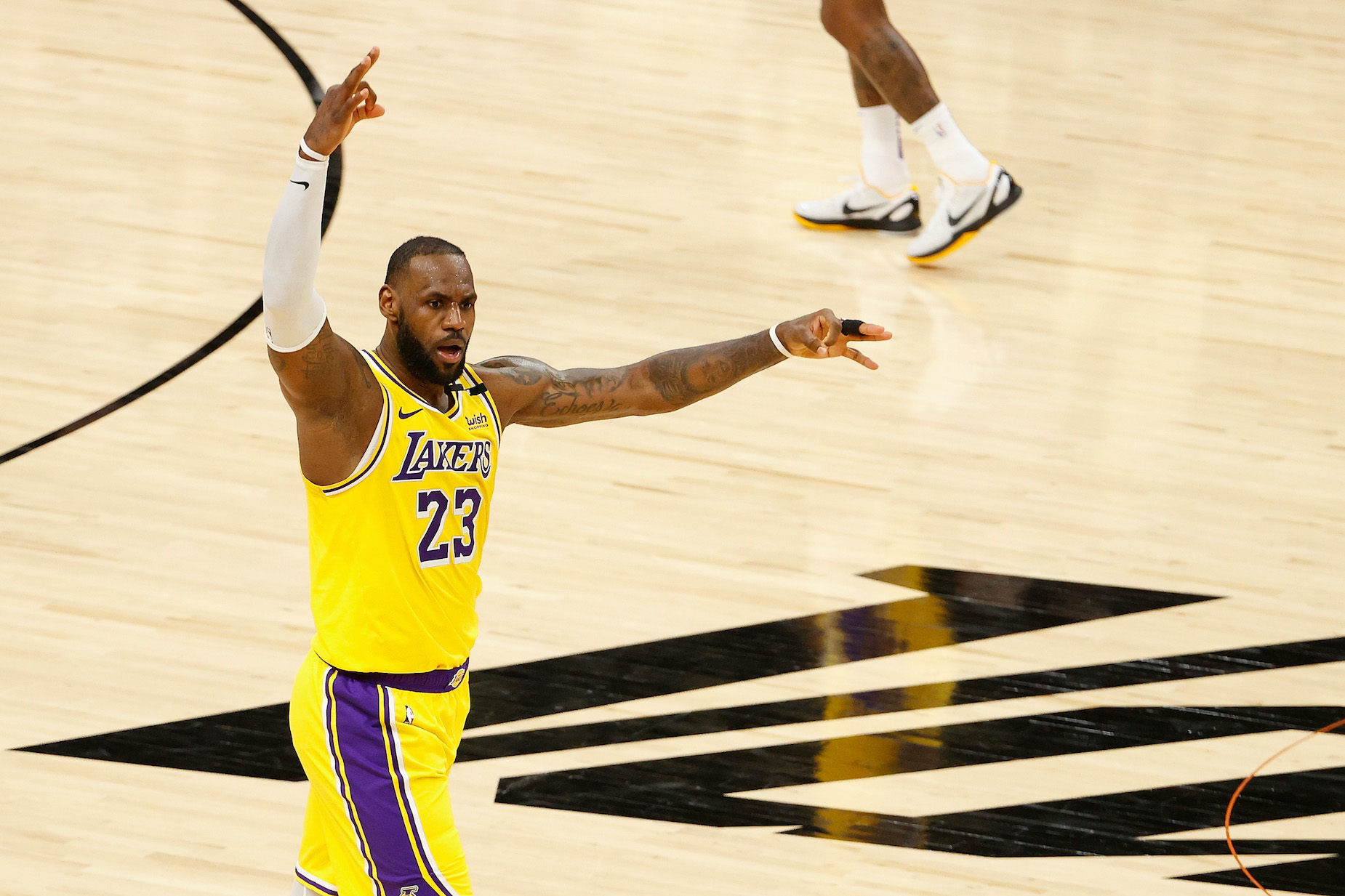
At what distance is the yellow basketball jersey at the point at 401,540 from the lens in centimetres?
310

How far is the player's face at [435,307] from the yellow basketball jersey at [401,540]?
0.09 metres

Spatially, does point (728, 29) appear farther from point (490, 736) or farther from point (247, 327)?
point (490, 736)

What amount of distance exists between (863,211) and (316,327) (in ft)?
15.6

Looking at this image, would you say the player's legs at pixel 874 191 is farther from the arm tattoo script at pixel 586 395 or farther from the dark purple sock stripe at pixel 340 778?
the dark purple sock stripe at pixel 340 778

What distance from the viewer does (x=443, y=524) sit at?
315cm

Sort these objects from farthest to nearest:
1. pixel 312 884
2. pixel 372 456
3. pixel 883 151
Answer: pixel 883 151 < pixel 312 884 < pixel 372 456

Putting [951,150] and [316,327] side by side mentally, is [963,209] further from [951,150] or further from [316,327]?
[316,327]

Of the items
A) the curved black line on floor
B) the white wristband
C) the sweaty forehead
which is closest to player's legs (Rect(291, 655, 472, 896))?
the sweaty forehead

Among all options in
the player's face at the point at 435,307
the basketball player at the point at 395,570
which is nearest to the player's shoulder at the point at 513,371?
the basketball player at the point at 395,570

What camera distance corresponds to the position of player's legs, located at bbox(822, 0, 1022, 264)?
6.82 meters

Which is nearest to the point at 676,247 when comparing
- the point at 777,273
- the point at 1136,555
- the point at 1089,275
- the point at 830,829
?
the point at 777,273

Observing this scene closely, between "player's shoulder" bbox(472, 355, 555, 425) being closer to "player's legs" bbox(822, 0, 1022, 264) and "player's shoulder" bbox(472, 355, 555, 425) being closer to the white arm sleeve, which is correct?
the white arm sleeve

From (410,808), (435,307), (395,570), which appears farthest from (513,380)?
(410,808)

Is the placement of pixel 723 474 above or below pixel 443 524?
below
